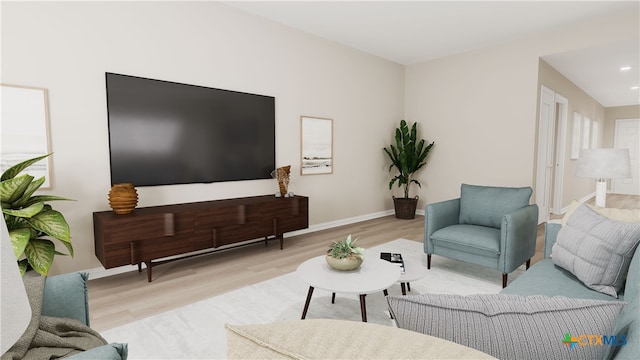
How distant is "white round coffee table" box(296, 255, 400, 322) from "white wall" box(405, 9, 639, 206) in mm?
3806

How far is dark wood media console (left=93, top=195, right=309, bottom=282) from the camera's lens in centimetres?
284

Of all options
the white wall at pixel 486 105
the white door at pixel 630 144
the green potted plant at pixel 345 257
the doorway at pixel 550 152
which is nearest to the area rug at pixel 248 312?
the green potted plant at pixel 345 257

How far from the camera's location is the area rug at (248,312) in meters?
2.04

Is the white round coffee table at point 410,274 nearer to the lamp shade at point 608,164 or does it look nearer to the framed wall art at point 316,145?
the lamp shade at point 608,164

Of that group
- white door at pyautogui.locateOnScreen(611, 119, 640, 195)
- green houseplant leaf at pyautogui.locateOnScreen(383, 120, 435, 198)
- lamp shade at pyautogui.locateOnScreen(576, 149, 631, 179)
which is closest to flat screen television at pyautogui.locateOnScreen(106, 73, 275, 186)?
green houseplant leaf at pyautogui.locateOnScreen(383, 120, 435, 198)

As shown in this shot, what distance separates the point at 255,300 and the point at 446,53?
499 cm

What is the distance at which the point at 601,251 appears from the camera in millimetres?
1730

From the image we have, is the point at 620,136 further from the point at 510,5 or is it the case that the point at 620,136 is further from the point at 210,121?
the point at 210,121

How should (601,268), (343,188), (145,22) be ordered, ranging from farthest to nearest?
(343,188), (145,22), (601,268)

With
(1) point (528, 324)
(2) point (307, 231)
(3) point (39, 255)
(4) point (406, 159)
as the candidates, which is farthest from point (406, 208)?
(1) point (528, 324)

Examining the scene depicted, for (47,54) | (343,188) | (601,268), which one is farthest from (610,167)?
(47,54)

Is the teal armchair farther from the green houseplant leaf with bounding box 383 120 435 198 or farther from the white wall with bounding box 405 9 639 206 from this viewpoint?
the green houseplant leaf with bounding box 383 120 435 198

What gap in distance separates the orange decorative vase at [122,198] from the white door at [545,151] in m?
5.41

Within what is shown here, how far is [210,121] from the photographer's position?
379cm
